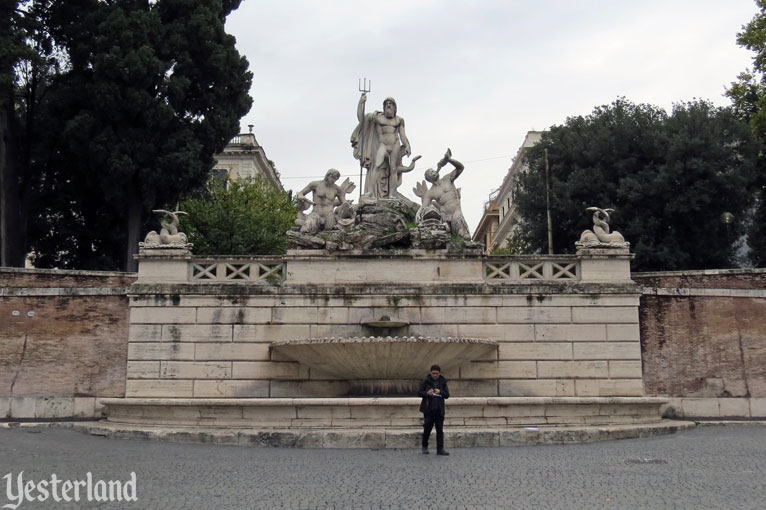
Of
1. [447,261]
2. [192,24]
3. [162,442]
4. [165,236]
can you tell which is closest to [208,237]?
[192,24]

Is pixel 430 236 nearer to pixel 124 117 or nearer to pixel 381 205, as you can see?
pixel 381 205

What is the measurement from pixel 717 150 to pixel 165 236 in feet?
71.0

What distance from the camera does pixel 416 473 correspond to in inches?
510

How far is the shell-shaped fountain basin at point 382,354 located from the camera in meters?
18.7

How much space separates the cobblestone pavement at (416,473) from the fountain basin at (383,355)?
11.0 feet

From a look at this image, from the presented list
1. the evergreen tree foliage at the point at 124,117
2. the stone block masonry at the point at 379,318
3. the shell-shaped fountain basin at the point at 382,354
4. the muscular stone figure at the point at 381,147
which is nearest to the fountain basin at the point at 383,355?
the shell-shaped fountain basin at the point at 382,354

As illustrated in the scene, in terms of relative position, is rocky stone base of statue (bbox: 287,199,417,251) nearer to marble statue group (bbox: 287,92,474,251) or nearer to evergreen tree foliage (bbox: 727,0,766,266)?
marble statue group (bbox: 287,92,474,251)

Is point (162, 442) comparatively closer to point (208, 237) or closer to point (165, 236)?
point (165, 236)

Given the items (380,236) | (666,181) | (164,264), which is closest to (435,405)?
(380,236)

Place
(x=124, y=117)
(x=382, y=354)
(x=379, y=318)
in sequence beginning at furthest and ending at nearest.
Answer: (x=124, y=117)
(x=379, y=318)
(x=382, y=354)

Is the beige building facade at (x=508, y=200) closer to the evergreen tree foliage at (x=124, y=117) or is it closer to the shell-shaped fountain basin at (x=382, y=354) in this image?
the evergreen tree foliage at (x=124, y=117)

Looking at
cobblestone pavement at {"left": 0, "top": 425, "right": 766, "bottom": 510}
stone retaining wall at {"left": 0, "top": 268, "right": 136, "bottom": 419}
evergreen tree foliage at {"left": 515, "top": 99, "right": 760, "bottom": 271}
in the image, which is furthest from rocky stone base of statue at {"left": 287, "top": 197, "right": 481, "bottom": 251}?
evergreen tree foliage at {"left": 515, "top": 99, "right": 760, "bottom": 271}

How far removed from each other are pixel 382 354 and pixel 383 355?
5 centimetres

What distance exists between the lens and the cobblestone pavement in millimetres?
10734
